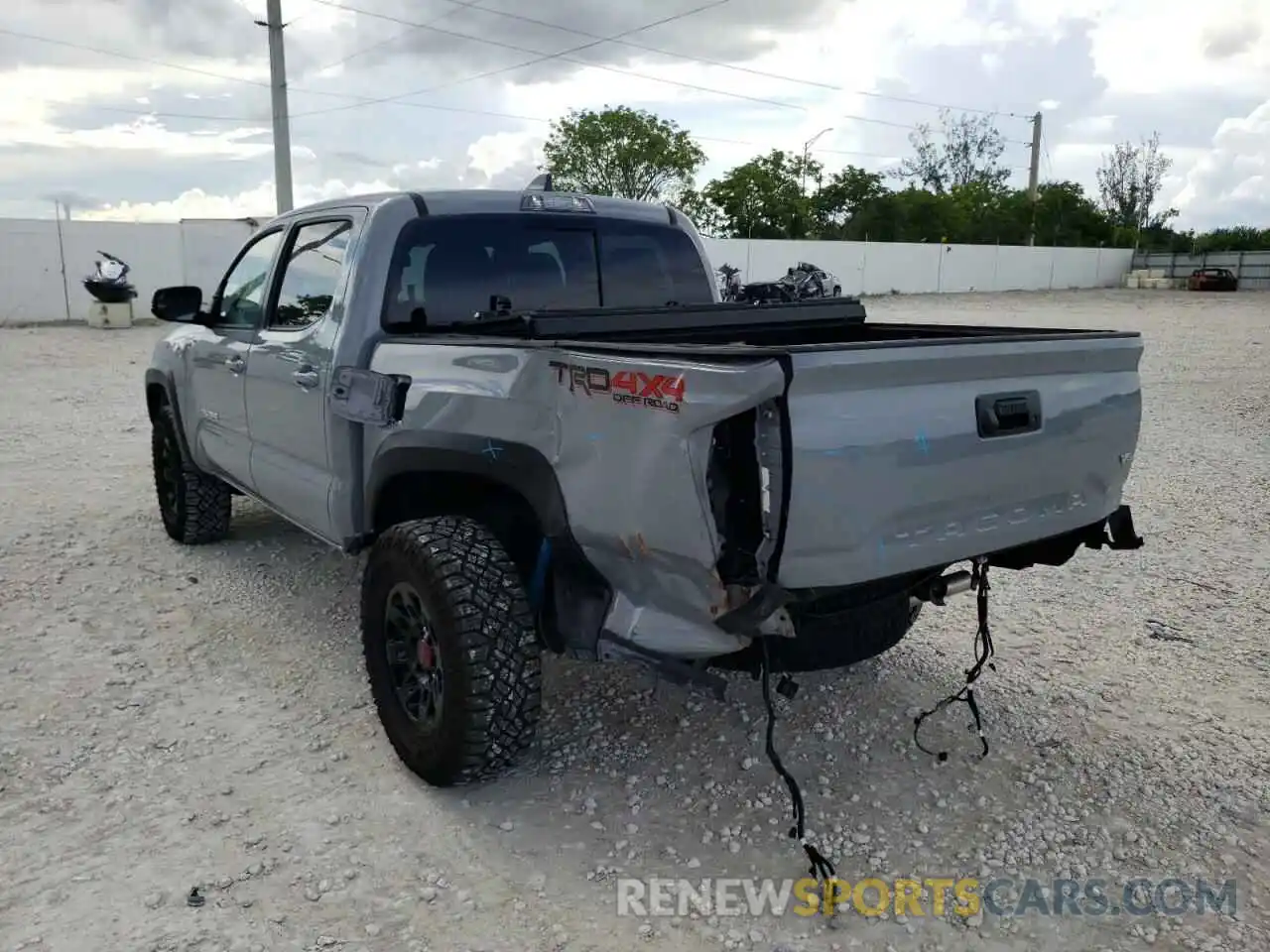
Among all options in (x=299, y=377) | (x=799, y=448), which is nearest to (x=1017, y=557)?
(x=799, y=448)

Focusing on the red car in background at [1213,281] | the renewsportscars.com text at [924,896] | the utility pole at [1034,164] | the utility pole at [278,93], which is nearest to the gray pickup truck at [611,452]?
the renewsportscars.com text at [924,896]

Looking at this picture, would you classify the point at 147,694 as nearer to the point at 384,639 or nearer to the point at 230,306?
the point at 384,639

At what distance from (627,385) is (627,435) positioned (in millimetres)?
131

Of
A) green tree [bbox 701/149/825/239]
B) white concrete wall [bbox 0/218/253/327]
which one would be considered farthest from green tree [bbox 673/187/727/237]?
white concrete wall [bbox 0/218/253/327]

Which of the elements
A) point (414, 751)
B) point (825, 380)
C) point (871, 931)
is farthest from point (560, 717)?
point (825, 380)

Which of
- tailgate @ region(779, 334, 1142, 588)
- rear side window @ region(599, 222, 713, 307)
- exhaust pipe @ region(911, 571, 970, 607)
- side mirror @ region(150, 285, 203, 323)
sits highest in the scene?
rear side window @ region(599, 222, 713, 307)

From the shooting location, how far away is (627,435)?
265cm

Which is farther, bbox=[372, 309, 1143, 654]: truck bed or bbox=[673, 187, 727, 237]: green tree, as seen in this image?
bbox=[673, 187, 727, 237]: green tree

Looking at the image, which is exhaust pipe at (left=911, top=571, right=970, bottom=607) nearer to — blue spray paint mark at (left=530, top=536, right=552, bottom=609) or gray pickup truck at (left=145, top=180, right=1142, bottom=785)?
gray pickup truck at (left=145, top=180, right=1142, bottom=785)

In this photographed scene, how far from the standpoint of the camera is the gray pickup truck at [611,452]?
8.27ft

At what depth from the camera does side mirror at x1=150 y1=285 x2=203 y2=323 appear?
4.95 metres

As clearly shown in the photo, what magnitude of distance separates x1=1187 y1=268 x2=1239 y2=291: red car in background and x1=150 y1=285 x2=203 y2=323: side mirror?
47.1m

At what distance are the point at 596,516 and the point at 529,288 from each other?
5.42 ft

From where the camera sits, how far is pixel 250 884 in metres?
2.81
